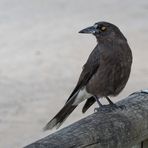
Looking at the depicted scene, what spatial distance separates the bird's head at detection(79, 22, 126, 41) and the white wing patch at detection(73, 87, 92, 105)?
42cm

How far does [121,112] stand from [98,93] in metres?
1.46

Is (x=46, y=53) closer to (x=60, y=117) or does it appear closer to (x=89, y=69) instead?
(x=89, y=69)

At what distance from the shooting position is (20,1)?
13336 millimetres

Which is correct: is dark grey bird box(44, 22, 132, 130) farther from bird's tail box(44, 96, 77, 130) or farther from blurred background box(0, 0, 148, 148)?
blurred background box(0, 0, 148, 148)

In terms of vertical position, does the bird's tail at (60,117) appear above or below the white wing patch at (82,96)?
below

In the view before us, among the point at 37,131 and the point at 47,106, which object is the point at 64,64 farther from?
the point at 37,131

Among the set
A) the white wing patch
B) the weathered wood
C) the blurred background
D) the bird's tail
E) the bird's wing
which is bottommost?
the weathered wood

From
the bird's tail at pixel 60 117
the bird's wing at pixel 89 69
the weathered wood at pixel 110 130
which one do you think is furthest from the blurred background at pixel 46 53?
the weathered wood at pixel 110 130

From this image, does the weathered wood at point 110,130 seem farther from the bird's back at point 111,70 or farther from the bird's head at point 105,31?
the bird's head at point 105,31

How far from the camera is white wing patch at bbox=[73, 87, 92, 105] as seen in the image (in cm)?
496

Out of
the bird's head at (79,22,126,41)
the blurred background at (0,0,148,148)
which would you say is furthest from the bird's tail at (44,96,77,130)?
the blurred background at (0,0,148,148)

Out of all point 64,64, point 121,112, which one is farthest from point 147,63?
point 121,112

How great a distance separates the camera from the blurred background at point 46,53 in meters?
8.31

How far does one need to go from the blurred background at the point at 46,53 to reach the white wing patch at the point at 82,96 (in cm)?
253
